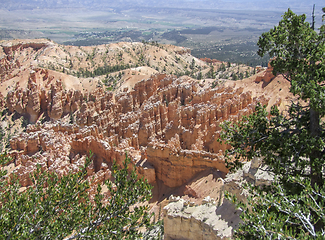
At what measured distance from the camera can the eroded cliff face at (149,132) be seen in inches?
854

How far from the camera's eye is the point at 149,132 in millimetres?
30375

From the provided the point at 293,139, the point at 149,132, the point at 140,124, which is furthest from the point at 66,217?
the point at 140,124

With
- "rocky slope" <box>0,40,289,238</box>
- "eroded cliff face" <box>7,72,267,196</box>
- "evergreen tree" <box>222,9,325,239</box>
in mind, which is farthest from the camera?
"eroded cliff face" <box>7,72,267,196</box>

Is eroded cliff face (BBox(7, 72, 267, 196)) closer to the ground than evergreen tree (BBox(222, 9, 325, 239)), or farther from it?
closer to the ground

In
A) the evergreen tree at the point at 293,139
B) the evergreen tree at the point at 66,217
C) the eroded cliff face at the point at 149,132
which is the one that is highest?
the evergreen tree at the point at 293,139

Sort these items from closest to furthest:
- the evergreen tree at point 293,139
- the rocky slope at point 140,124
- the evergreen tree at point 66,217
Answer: the evergreen tree at point 293,139, the evergreen tree at point 66,217, the rocky slope at point 140,124

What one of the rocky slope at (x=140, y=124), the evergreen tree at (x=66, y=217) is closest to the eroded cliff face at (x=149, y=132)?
the rocky slope at (x=140, y=124)

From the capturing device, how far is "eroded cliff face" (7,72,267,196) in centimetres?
2170

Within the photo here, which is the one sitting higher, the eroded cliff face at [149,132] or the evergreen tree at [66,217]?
the evergreen tree at [66,217]

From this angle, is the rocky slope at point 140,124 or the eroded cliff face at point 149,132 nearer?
the rocky slope at point 140,124

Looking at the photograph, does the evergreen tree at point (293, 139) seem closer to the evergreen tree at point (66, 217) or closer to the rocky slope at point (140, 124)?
the evergreen tree at point (66, 217)

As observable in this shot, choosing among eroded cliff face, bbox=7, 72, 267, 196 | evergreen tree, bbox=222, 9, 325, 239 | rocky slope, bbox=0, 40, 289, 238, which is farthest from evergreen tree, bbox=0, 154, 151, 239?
eroded cliff face, bbox=7, 72, 267, 196

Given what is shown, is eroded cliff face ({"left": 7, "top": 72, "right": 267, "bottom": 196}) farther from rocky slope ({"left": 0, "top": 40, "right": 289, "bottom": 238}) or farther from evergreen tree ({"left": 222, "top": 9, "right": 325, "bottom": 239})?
evergreen tree ({"left": 222, "top": 9, "right": 325, "bottom": 239})

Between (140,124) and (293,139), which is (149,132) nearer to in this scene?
(140,124)
